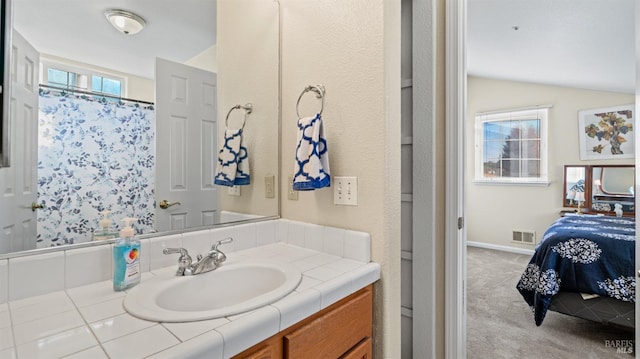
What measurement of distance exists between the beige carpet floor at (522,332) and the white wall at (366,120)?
1.38m

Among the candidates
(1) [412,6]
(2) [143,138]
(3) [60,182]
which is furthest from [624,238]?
(3) [60,182]

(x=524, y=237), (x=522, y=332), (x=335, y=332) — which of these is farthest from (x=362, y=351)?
(x=524, y=237)

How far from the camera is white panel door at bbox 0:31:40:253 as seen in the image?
82cm

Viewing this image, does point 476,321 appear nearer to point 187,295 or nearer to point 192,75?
point 187,295

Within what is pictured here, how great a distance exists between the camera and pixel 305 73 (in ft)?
4.50

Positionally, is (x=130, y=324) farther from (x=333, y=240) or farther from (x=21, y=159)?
(x=333, y=240)

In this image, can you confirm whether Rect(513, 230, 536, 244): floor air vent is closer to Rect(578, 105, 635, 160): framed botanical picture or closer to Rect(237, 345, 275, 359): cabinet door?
Rect(578, 105, 635, 160): framed botanical picture

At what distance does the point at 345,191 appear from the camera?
4.01ft

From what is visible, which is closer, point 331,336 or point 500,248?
point 331,336

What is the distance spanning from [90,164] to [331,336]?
0.91 meters

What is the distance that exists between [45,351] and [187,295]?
409 millimetres

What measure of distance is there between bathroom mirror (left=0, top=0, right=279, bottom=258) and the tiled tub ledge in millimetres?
194

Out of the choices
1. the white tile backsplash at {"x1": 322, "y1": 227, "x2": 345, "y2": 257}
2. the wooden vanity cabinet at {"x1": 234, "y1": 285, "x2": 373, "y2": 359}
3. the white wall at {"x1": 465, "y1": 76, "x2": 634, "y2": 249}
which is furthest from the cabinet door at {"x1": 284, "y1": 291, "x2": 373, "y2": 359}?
the white wall at {"x1": 465, "y1": 76, "x2": 634, "y2": 249}
